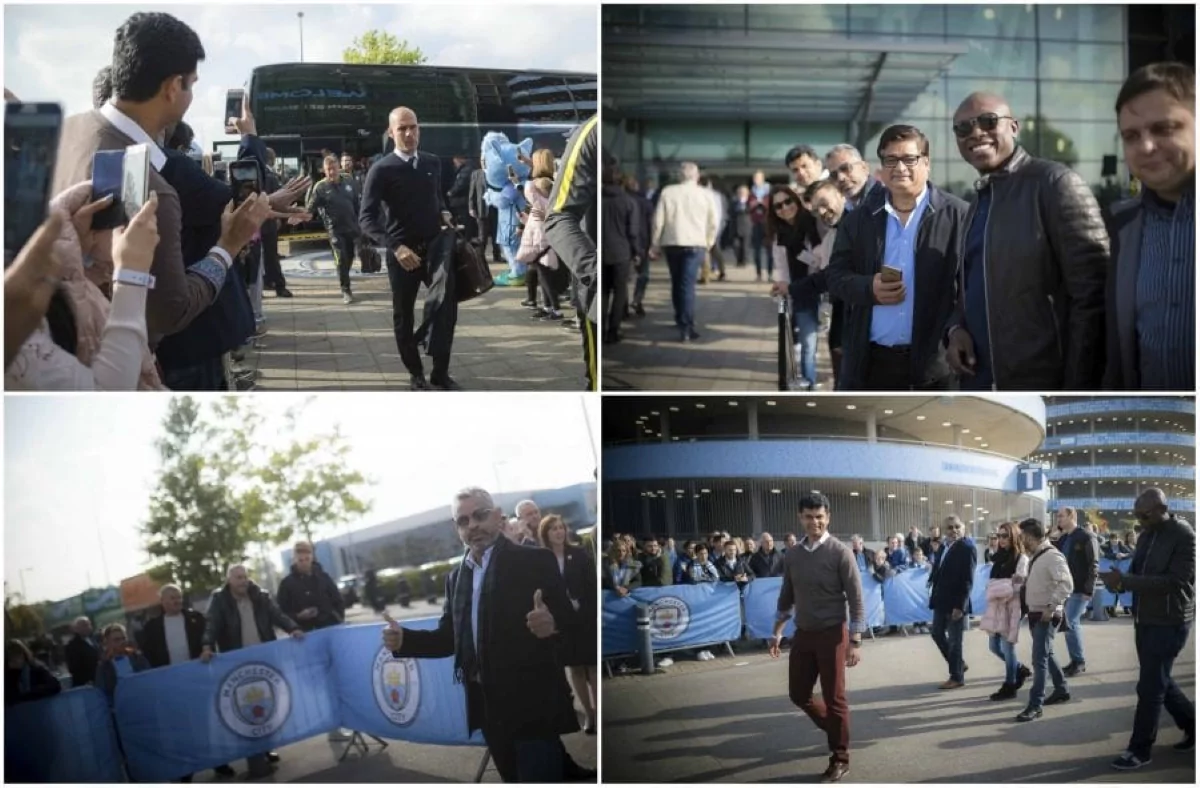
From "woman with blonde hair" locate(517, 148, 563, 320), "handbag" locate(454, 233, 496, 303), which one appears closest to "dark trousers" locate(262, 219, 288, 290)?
"handbag" locate(454, 233, 496, 303)

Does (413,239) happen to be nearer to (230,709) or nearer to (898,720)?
(230,709)

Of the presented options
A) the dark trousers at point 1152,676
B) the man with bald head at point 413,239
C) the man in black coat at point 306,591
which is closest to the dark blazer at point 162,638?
the man in black coat at point 306,591

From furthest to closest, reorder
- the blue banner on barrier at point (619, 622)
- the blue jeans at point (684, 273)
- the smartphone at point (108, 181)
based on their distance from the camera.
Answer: the blue jeans at point (684, 273)
the blue banner on barrier at point (619, 622)
the smartphone at point (108, 181)

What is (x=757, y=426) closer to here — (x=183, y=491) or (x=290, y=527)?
(x=290, y=527)

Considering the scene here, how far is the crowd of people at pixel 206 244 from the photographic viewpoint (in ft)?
11.9

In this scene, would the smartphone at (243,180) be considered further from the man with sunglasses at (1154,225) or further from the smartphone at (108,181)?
the man with sunglasses at (1154,225)

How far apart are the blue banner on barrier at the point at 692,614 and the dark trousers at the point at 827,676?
21 centimetres

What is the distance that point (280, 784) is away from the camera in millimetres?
3918

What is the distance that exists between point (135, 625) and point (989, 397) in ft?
8.97

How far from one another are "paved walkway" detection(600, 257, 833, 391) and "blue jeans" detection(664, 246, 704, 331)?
37 millimetres

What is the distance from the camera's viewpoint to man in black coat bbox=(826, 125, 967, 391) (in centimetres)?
381

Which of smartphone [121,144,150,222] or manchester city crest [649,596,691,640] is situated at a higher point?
smartphone [121,144,150,222]

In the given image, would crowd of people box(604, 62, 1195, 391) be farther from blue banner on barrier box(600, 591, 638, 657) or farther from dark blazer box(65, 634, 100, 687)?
dark blazer box(65, 634, 100, 687)

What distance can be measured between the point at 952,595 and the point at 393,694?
5.84 ft
